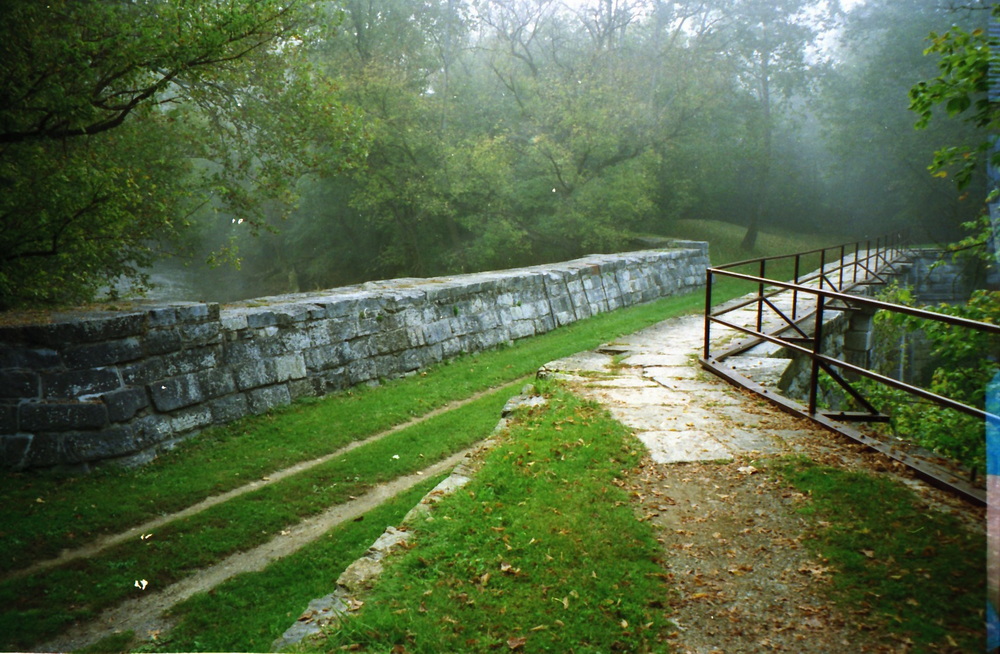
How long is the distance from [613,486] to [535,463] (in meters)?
0.61

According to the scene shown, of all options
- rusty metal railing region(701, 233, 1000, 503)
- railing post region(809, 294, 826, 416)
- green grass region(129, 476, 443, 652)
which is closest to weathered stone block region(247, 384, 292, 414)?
green grass region(129, 476, 443, 652)

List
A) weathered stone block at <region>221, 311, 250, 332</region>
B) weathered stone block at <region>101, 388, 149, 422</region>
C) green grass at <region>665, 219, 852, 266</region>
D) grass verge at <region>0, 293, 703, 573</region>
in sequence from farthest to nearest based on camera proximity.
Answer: green grass at <region>665, 219, 852, 266</region> < weathered stone block at <region>221, 311, 250, 332</region> < weathered stone block at <region>101, 388, 149, 422</region> < grass verge at <region>0, 293, 703, 573</region>

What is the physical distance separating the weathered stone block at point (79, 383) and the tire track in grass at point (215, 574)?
223 centimetres

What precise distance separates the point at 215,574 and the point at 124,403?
2.28 metres

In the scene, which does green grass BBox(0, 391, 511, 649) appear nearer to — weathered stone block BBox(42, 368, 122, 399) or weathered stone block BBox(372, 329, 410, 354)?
weathered stone block BBox(42, 368, 122, 399)

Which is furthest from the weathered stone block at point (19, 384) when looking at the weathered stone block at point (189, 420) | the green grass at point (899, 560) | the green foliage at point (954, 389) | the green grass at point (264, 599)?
the green foliage at point (954, 389)

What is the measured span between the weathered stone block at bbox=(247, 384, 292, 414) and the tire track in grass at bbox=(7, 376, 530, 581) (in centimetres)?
123

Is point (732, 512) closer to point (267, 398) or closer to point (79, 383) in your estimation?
point (267, 398)

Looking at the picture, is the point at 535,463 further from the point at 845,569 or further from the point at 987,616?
the point at 987,616

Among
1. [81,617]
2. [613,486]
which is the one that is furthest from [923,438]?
[81,617]

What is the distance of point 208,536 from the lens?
450cm

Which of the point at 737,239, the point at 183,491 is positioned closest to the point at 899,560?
the point at 183,491

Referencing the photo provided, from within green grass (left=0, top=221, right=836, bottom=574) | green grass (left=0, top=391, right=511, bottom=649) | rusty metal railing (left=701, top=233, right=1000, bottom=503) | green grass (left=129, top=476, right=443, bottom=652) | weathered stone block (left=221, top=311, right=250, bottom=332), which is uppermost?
weathered stone block (left=221, top=311, right=250, bottom=332)

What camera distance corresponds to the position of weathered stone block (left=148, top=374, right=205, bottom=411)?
5895 mm
